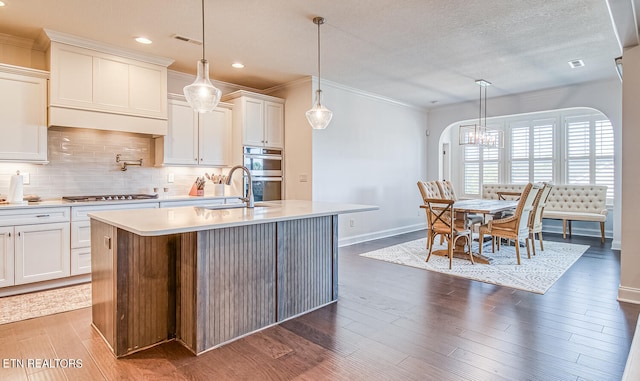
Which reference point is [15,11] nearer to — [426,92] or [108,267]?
[108,267]

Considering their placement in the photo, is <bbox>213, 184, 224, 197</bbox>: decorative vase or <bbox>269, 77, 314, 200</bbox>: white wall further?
<bbox>269, 77, 314, 200</bbox>: white wall

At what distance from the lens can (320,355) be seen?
2.27 meters

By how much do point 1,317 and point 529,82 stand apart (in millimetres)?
7089

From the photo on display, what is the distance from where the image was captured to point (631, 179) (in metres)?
3.29

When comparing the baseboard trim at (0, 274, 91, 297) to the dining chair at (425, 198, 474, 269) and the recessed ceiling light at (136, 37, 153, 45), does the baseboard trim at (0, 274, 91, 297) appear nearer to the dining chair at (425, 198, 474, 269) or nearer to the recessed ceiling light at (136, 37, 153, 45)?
the recessed ceiling light at (136, 37, 153, 45)

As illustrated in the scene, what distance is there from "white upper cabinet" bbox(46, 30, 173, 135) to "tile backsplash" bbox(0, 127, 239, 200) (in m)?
0.44

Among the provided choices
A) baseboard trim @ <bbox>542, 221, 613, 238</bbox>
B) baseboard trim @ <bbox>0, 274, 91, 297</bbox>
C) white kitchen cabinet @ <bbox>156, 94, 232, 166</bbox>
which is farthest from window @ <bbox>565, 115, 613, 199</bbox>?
baseboard trim @ <bbox>0, 274, 91, 297</bbox>

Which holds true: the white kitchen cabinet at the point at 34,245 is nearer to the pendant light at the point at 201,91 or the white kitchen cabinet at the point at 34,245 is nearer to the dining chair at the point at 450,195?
the pendant light at the point at 201,91

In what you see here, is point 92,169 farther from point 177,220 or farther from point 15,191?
point 177,220

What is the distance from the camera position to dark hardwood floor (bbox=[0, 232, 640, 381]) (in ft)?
6.79

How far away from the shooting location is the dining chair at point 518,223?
176 inches

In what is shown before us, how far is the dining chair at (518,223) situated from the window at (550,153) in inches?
117

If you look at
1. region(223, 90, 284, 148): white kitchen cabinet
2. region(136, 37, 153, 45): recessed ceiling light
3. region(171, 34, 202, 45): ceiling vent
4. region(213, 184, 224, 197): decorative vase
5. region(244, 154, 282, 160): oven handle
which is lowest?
region(213, 184, 224, 197): decorative vase

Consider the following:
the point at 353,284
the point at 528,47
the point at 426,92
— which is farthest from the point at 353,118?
the point at 353,284
